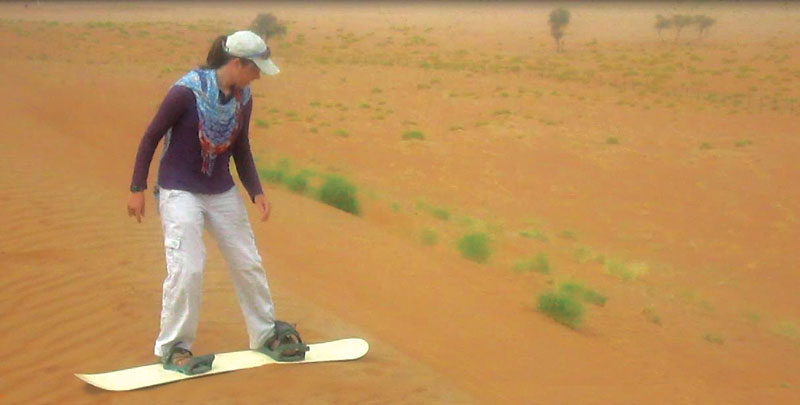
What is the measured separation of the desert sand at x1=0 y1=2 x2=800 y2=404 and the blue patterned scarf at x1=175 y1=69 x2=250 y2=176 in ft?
4.16

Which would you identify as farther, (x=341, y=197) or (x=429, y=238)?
(x=341, y=197)

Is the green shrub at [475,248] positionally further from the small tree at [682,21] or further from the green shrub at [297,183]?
the small tree at [682,21]

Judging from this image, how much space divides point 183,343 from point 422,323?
278 centimetres

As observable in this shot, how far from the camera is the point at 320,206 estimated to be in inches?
488

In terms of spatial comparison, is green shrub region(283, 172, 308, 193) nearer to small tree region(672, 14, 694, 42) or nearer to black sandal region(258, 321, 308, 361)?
black sandal region(258, 321, 308, 361)

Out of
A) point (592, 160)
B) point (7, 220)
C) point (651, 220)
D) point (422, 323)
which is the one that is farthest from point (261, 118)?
point (422, 323)

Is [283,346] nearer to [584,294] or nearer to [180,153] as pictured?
[180,153]

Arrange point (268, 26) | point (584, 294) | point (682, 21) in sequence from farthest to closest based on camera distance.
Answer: point (682, 21) → point (268, 26) → point (584, 294)

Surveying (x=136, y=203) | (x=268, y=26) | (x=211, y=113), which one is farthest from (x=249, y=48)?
(x=268, y=26)

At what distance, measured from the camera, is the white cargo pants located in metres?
4.62

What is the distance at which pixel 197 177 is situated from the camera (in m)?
4.73

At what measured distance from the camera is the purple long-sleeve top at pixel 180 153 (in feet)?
15.0

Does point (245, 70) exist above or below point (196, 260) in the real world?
above

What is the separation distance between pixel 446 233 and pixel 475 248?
1.50 m
